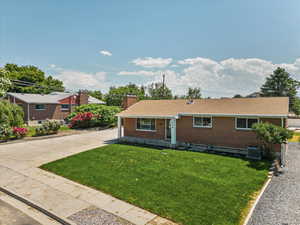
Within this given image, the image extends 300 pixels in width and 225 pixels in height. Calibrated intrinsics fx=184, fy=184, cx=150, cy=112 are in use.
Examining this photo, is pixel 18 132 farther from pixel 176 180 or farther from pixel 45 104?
pixel 176 180

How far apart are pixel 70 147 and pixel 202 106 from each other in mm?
12112

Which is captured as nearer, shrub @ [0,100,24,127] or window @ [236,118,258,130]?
window @ [236,118,258,130]

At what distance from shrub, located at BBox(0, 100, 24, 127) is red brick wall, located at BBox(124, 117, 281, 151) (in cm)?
1484

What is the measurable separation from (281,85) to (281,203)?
6091 centimetres

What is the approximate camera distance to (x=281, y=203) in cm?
698

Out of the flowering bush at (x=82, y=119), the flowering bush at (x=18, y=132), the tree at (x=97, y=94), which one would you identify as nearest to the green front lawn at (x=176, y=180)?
the flowering bush at (x=18, y=132)

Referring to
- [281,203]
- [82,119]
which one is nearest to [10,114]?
[82,119]

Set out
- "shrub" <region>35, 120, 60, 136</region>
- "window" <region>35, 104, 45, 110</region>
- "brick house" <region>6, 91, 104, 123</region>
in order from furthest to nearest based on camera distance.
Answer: "window" <region>35, 104, 45, 110</region> < "brick house" <region>6, 91, 104, 123</region> < "shrub" <region>35, 120, 60, 136</region>

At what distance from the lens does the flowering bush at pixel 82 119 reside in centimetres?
2702

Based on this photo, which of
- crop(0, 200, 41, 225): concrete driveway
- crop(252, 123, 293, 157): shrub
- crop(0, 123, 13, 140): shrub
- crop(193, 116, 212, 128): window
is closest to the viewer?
crop(0, 200, 41, 225): concrete driveway

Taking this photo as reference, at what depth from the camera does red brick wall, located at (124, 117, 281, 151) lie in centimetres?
1337

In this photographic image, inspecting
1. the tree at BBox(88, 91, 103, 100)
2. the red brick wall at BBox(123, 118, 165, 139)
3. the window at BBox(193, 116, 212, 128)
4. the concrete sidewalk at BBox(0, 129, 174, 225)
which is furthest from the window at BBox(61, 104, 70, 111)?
the window at BBox(193, 116, 212, 128)

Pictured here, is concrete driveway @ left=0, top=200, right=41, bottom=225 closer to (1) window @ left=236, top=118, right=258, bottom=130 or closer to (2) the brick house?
(1) window @ left=236, top=118, right=258, bottom=130

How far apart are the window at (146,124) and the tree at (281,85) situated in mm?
53292
